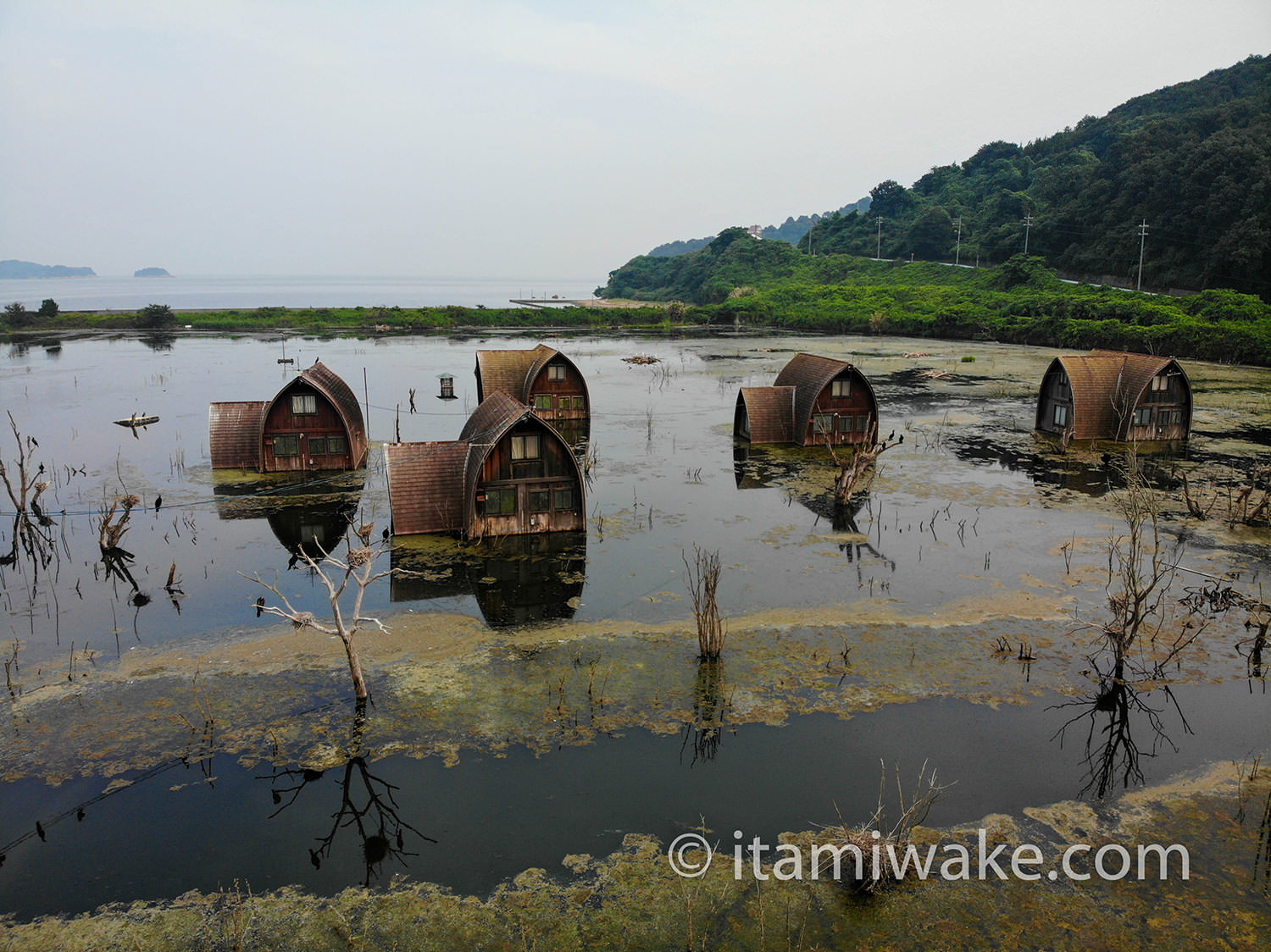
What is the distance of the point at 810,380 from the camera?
4009 cm

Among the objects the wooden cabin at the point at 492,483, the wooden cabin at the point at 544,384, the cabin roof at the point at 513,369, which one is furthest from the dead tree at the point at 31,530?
the wooden cabin at the point at 544,384

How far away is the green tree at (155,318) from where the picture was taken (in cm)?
10719

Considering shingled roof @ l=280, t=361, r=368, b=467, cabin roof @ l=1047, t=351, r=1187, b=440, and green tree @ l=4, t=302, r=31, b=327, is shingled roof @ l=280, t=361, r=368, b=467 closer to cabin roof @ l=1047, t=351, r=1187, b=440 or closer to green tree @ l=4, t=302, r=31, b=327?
cabin roof @ l=1047, t=351, r=1187, b=440

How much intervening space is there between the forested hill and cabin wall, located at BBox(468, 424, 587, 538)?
79515mm

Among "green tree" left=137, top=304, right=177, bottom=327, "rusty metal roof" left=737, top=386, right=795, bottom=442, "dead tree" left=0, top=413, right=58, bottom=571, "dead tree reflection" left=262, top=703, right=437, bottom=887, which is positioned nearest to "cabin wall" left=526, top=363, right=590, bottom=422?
"rusty metal roof" left=737, top=386, right=795, bottom=442

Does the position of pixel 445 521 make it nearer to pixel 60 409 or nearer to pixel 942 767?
pixel 942 767

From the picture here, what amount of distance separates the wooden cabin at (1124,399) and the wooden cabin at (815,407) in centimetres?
967

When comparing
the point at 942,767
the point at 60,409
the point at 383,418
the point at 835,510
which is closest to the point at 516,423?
the point at 835,510

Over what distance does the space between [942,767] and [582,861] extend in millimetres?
6849

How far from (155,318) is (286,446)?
8984cm

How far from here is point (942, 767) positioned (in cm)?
1470

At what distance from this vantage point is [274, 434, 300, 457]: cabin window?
34438mm

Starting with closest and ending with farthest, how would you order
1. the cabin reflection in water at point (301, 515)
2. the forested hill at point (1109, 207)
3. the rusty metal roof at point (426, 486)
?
the rusty metal roof at point (426, 486) → the cabin reflection in water at point (301, 515) → the forested hill at point (1109, 207)

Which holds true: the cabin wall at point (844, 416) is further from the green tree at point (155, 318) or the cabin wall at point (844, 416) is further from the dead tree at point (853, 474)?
the green tree at point (155, 318)
